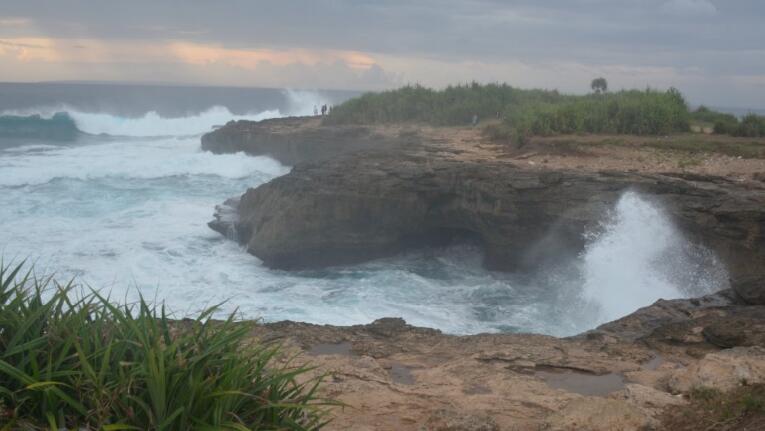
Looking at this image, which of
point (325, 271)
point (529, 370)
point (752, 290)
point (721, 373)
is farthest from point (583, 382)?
point (325, 271)

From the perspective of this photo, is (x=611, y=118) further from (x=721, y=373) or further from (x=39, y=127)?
(x=39, y=127)

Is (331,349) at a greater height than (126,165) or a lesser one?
lesser

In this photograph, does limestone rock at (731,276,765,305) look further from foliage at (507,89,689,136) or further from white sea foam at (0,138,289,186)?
white sea foam at (0,138,289,186)

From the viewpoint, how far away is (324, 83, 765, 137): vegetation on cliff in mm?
17641

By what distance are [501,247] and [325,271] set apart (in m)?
3.90

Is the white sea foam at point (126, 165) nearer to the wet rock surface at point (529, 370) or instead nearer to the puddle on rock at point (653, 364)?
the wet rock surface at point (529, 370)

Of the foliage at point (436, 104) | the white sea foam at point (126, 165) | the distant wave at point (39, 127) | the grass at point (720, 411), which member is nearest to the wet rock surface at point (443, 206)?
the foliage at point (436, 104)

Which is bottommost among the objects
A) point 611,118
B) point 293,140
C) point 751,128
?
point 293,140

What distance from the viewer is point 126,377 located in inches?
113

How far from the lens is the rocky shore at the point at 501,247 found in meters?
5.44

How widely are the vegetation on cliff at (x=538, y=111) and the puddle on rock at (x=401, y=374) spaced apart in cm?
1169

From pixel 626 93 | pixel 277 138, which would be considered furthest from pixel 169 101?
pixel 626 93

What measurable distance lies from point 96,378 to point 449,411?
288 centimetres

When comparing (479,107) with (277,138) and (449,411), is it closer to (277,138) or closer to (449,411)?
(277,138)
